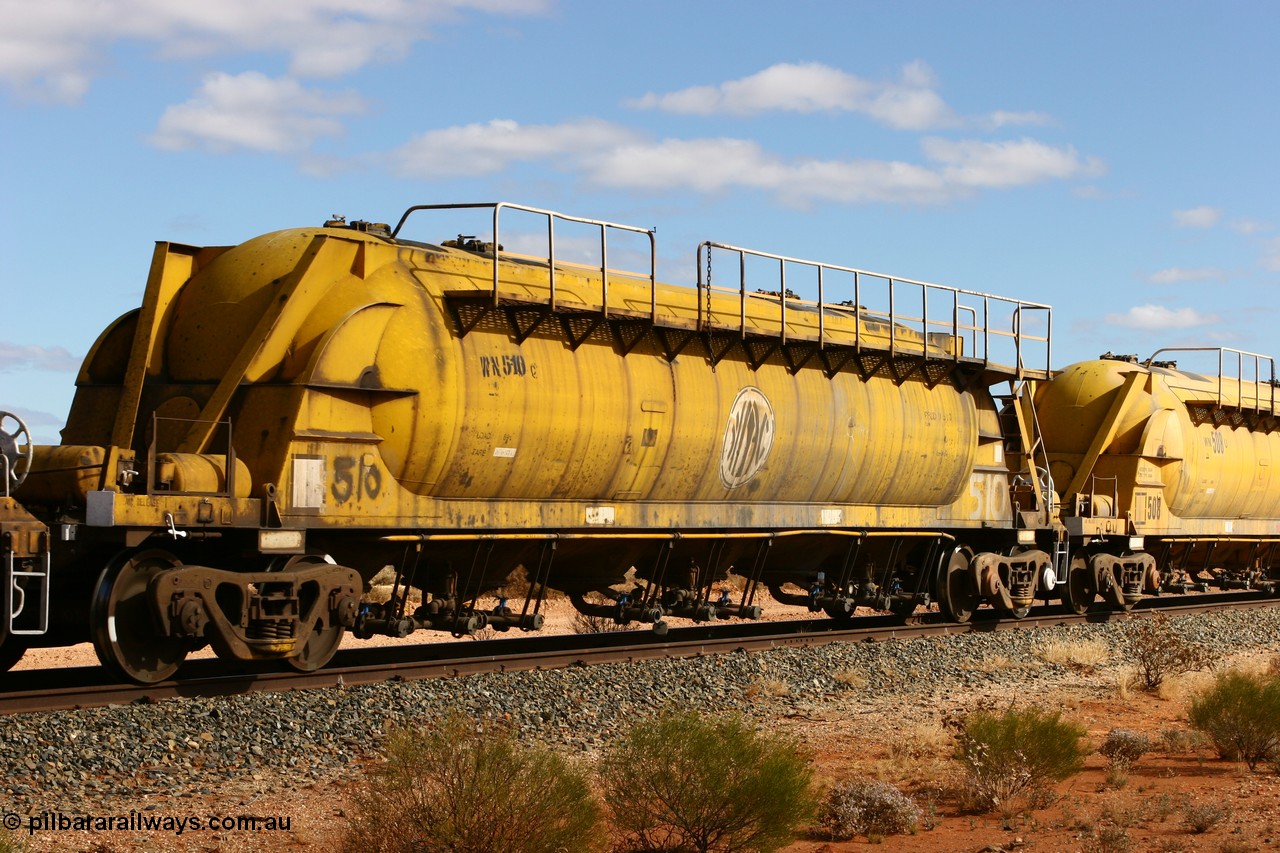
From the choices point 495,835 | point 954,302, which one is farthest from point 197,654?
point 495,835

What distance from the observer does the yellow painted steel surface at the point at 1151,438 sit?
2483 centimetres

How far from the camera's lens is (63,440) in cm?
1355

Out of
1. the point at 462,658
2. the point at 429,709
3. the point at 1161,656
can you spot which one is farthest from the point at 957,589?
the point at 429,709

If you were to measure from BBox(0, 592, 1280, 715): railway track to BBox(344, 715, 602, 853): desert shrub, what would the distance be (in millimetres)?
4120

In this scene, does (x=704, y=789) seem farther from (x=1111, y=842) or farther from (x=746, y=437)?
(x=746, y=437)

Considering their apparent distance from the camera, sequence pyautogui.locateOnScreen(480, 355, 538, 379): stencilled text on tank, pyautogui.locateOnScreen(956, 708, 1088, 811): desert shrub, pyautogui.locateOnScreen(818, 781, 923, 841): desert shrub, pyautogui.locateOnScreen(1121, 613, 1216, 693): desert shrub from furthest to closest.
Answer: pyautogui.locateOnScreen(1121, 613, 1216, 693): desert shrub → pyautogui.locateOnScreen(480, 355, 538, 379): stencilled text on tank → pyautogui.locateOnScreen(956, 708, 1088, 811): desert shrub → pyautogui.locateOnScreen(818, 781, 923, 841): desert shrub

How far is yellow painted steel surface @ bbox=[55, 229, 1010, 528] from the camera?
12828 mm

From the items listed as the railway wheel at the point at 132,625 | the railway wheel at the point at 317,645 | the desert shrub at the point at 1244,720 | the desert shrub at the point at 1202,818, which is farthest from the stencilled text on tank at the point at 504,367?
the desert shrub at the point at 1202,818

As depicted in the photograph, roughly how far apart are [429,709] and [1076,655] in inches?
365

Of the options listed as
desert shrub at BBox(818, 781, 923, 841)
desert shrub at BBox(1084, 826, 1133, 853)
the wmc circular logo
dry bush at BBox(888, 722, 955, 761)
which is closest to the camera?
desert shrub at BBox(1084, 826, 1133, 853)

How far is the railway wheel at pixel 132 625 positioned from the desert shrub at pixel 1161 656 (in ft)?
33.7

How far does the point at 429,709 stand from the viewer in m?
12.1

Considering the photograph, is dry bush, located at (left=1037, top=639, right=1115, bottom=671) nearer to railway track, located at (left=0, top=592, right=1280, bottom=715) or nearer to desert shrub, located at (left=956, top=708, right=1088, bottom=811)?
railway track, located at (left=0, top=592, right=1280, bottom=715)

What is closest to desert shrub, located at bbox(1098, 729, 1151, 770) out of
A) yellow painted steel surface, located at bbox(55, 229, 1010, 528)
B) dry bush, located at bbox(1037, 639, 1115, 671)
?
dry bush, located at bbox(1037, 639, 1115, 671)
